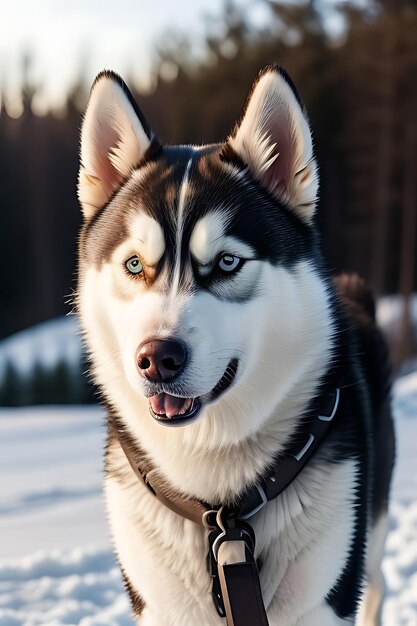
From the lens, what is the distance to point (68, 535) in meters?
4.26

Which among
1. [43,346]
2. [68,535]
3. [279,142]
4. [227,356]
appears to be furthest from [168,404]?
[43,346]

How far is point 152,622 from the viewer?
213 centimetres

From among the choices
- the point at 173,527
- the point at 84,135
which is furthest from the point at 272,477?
the point at 84,135

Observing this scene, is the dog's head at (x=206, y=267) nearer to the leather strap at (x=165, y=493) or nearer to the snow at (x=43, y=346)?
the leather strap at (x=165, y=493)

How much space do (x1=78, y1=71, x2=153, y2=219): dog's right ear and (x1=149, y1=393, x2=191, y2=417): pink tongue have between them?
77 cm

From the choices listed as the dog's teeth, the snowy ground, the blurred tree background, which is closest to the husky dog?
the dog's teeth

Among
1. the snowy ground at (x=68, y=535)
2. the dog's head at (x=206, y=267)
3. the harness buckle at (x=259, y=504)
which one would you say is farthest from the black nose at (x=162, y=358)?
the snowy ground at (x=68, y=535)

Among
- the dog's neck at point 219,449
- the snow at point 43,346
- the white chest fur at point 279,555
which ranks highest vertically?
the dog's neck at point 219,449

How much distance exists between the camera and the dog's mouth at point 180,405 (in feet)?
6.16

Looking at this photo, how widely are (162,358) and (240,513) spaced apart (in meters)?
0.59

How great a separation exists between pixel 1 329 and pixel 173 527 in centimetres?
2805

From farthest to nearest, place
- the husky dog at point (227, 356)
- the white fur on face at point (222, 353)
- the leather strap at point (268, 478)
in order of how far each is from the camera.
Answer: the leather strap at point (268, 478) → the husky dog at point (227, 356) → the white fur on face at point (222, 353)

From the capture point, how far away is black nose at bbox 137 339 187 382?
5.69 ft

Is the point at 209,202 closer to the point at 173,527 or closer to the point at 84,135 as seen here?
the point at 84,135
